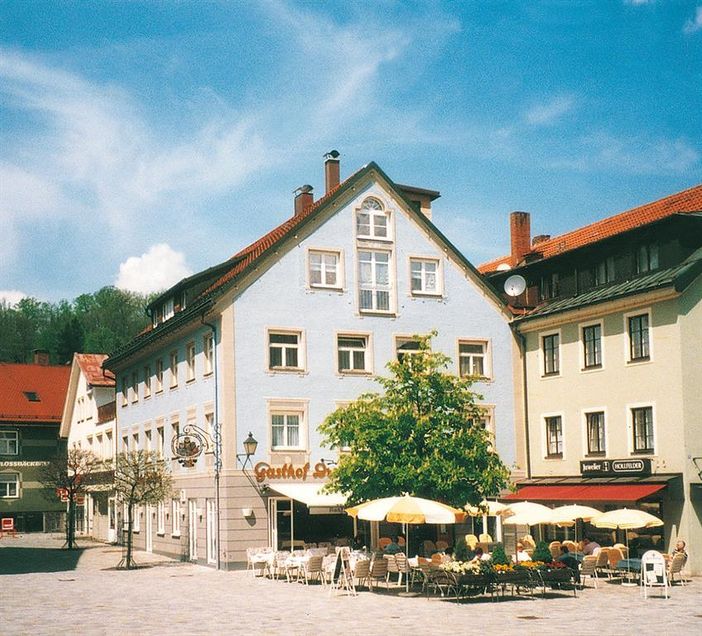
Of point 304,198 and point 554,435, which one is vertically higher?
point 304,198

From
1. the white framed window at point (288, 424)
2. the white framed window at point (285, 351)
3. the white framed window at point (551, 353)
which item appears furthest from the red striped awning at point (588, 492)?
the white framed window at point (285, 351)

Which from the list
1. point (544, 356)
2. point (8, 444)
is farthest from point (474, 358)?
point (8, 444)

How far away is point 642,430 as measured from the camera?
35.2m

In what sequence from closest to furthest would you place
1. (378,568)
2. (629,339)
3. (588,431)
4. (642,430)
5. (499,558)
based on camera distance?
(499,558) → (378,568) → (642,430) → (629,339) → (588,431)

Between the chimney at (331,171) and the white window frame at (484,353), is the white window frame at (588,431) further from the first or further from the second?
the chimney at (331,171)

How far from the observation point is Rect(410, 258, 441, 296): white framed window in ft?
139

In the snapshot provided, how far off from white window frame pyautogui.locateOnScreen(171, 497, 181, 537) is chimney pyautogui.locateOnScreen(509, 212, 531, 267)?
17295 mm

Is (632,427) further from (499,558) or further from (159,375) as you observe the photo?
(159,375)

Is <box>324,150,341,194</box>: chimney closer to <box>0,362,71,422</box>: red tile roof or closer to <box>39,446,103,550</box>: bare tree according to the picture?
<box>39,446,103,550</box>: bare tree

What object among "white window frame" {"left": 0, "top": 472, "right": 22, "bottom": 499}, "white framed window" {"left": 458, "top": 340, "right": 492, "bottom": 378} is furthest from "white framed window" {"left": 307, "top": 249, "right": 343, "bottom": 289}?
"white window frame" {"left": 0, "top": 472, "right": 22, "bottom": 499}

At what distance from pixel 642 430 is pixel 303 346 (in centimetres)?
1233

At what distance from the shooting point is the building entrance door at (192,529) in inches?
1624

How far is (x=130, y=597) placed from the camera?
2800 cm

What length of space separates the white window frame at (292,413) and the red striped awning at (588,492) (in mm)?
8110
